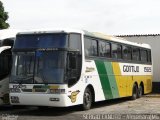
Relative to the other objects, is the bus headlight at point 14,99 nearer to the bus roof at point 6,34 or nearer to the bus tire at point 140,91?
the bus roof at point 6,34

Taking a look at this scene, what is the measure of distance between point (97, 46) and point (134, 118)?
15.6 ft

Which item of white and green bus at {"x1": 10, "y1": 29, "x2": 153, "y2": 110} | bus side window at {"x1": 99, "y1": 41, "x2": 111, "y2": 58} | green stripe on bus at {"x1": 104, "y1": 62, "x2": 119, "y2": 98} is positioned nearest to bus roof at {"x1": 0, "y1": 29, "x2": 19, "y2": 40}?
white and green bus at {"x1": 10, "y1": 29, "x2": 153, "y2": 110}

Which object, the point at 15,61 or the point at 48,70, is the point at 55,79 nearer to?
the point at 48,70

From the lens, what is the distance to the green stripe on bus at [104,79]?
747 inches

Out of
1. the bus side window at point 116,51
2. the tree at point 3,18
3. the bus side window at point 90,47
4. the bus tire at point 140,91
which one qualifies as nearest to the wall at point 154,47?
the bus tire at point 140,91

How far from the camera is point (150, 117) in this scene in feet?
50.5

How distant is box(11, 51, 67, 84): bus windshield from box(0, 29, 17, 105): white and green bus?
1421 millimetres

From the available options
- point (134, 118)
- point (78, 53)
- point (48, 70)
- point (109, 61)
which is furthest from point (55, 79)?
point (109, 61)

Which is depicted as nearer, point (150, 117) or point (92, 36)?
point (150, 117)

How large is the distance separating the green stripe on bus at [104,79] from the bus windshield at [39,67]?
9.56 ft

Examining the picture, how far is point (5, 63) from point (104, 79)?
425 centimetres

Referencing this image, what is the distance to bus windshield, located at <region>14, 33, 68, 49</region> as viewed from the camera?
53.8ft

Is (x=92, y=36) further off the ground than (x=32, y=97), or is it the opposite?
(x=92, y=36)

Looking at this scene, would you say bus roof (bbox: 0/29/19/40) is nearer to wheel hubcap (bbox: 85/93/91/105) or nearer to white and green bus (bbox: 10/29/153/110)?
white and green bus (bbox: 10/29/153/110)
